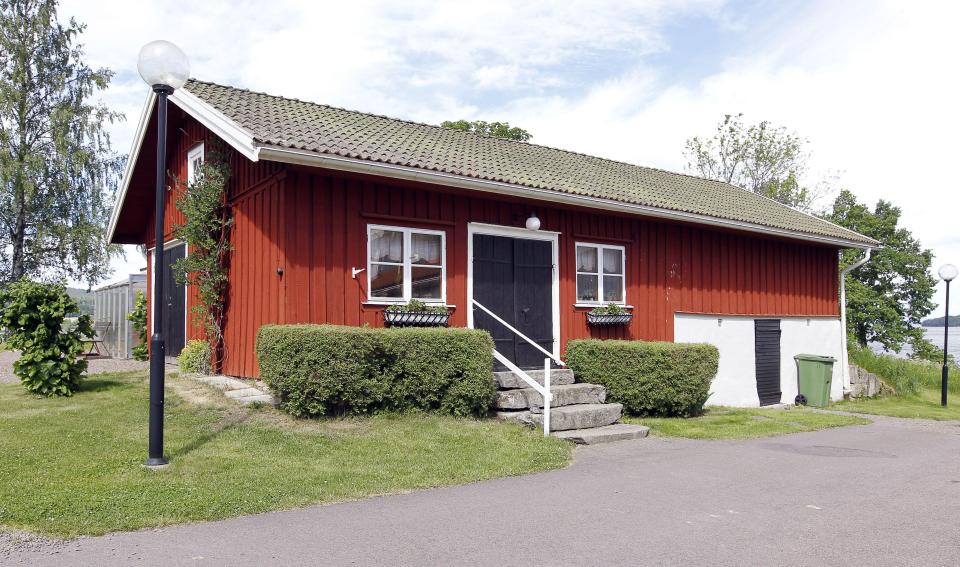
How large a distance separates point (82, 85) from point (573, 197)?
22.1 m

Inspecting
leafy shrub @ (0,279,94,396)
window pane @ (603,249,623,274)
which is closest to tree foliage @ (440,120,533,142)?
window pane @ (603,249,623,274)

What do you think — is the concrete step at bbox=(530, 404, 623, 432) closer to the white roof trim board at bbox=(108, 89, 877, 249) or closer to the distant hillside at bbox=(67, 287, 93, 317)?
the white roof trim board at bbox=(108, 89, 877, 249)

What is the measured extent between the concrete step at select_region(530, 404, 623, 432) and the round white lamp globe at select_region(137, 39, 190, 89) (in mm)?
5351

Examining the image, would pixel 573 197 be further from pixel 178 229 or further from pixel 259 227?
pixel 178 229

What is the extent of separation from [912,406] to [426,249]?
11347 mm

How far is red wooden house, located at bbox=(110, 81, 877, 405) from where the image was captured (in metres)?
9.35

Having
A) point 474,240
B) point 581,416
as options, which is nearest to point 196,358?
point 474,240

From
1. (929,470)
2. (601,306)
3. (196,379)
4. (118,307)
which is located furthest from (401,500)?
(118,307)

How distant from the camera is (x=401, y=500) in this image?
18.0 ft

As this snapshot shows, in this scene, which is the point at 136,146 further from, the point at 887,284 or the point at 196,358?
the point at 887,284

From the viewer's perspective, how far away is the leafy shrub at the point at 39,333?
9570 millimetres

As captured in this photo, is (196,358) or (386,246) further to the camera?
(196,358)

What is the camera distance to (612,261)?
12.4 meters

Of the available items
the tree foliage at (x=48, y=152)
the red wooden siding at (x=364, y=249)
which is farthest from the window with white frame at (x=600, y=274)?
the tree foliage at (x=48, y=152)
